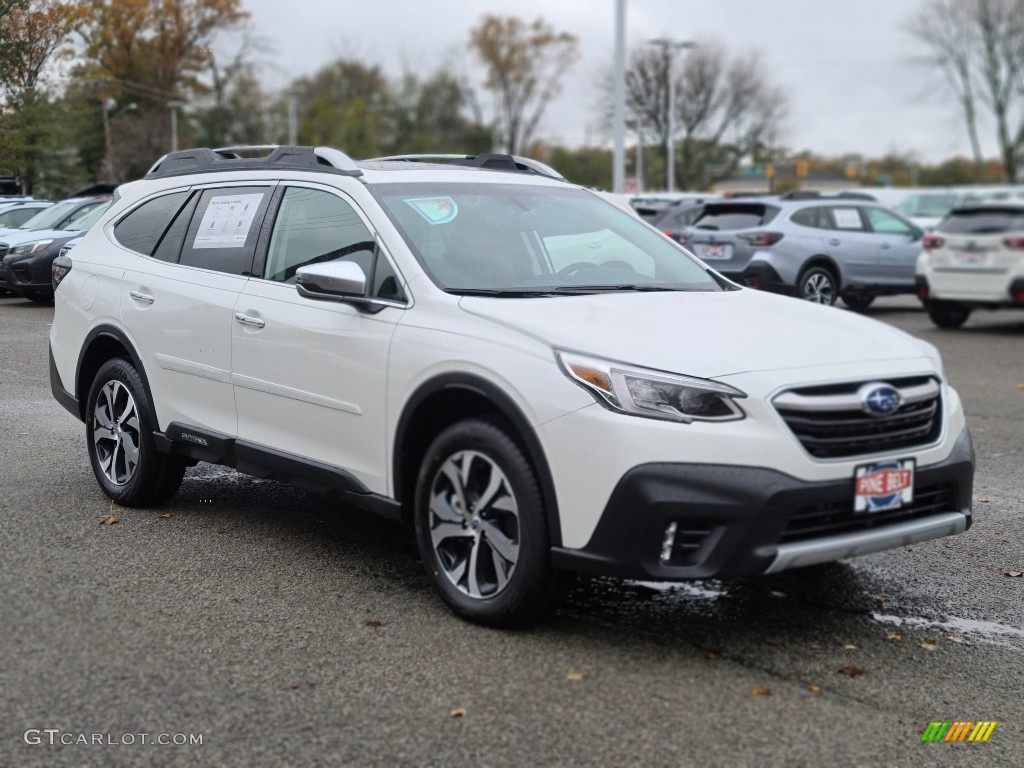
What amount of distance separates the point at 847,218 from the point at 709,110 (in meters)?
51.7

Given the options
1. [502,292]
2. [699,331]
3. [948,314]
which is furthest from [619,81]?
[699,331]

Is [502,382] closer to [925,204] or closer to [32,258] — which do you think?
[32,258]

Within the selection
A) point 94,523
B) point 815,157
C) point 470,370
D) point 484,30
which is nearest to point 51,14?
point 94,523

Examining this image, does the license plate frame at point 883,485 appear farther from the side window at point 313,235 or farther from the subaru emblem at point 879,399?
the side window at point 313,235

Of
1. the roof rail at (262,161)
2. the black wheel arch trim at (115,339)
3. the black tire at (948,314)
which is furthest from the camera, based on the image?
the black tire at (948,314)

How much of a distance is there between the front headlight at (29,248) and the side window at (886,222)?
11641 mm

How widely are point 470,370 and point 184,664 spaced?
1375mm

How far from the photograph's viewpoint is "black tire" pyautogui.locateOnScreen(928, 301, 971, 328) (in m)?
17.3

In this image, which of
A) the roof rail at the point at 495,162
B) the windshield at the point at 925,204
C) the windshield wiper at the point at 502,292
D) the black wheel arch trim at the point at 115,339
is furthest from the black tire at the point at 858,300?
the windshield at the point at 925,204

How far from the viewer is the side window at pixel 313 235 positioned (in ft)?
17.3

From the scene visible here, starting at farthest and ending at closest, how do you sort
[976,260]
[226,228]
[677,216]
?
[677,216] → [976,260] → [226,228]

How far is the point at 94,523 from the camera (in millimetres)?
6125

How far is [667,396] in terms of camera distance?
13.7 feet

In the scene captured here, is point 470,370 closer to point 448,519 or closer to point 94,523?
point 448,519
